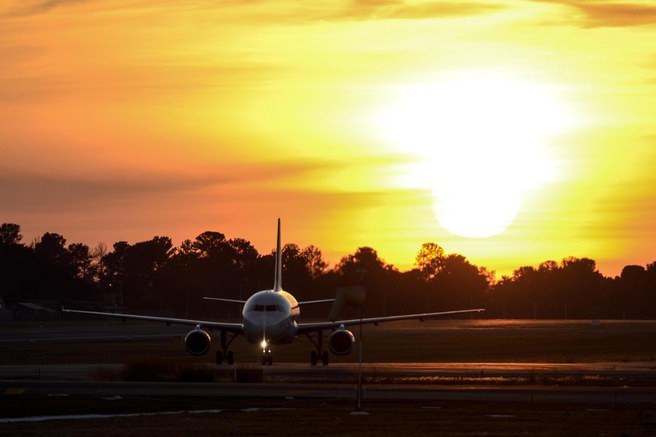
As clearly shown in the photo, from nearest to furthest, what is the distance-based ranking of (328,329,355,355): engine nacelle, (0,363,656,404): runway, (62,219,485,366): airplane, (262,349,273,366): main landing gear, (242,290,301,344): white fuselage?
(0,363,656,404): runway < (242,290,301,344): white fuselage < (62,219,485,366): airplane < (262,349,273,366): main landing gear < (328,329,355,355): engine nacelle

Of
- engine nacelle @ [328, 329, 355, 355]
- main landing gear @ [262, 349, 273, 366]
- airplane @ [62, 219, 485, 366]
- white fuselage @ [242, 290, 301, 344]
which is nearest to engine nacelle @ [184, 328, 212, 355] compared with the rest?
airplane @ [62, 219, 485, 366]

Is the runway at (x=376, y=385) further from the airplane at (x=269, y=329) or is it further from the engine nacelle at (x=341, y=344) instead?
the engine nacelle at (x=341, y=344)

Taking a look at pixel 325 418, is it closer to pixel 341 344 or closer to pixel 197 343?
pixel 341 344

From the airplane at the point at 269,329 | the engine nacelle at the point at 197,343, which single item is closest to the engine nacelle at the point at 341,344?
the airplane at the point at 269,329

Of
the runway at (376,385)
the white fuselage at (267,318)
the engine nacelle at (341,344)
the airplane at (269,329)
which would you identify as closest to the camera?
the runway at (376,385)

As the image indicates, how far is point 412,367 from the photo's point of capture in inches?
2242

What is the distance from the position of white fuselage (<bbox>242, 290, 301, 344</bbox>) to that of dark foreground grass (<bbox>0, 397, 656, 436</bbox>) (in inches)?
796

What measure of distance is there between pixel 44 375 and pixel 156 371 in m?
4.56

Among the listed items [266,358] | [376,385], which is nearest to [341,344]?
[266,358]

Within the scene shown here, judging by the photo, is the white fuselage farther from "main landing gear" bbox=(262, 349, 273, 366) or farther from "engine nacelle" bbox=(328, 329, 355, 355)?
"engine nacelle" bbox=(328, 329, 355, 355)

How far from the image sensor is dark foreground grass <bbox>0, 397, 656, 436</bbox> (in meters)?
30.0

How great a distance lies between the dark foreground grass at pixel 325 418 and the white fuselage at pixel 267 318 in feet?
66.3

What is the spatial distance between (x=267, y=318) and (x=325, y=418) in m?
26.3

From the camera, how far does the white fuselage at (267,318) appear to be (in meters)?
59.1
